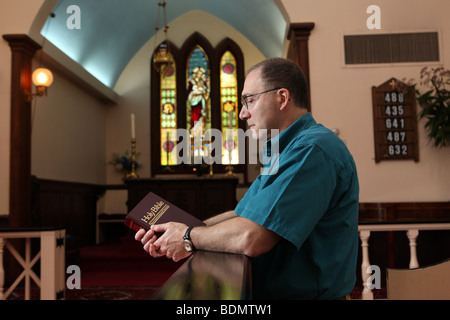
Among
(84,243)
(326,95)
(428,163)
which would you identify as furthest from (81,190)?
(428,163)

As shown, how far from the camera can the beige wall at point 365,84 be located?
4.98 meters

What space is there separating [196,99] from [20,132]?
491 centimetres

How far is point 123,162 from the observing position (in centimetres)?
939

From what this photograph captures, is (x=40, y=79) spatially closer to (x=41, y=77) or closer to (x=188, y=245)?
(x=41, y=77)

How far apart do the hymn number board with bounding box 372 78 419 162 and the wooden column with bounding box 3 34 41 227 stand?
13.1 feet

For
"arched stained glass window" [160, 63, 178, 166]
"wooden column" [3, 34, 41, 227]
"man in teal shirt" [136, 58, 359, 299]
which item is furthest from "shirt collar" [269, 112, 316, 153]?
"arched stained glass window" [160, 63, 178, 166]

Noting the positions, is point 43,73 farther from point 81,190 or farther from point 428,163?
point 428,163

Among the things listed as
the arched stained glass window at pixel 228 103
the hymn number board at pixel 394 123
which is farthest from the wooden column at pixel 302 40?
the arched stained glass window at pixel 228 103

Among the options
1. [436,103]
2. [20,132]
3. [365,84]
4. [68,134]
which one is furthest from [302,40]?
[68,134]

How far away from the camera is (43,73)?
550 cm

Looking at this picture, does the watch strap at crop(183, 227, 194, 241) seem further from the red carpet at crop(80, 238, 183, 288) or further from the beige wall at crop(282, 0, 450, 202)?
the red carpet at crop(80, 238, 183, 288)

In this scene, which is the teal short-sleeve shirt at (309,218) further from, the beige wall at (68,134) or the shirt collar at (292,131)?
the beige wall at (68,134)

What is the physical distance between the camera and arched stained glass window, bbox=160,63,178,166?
32.5ft

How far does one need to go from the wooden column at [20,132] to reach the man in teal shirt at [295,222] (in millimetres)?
4376
